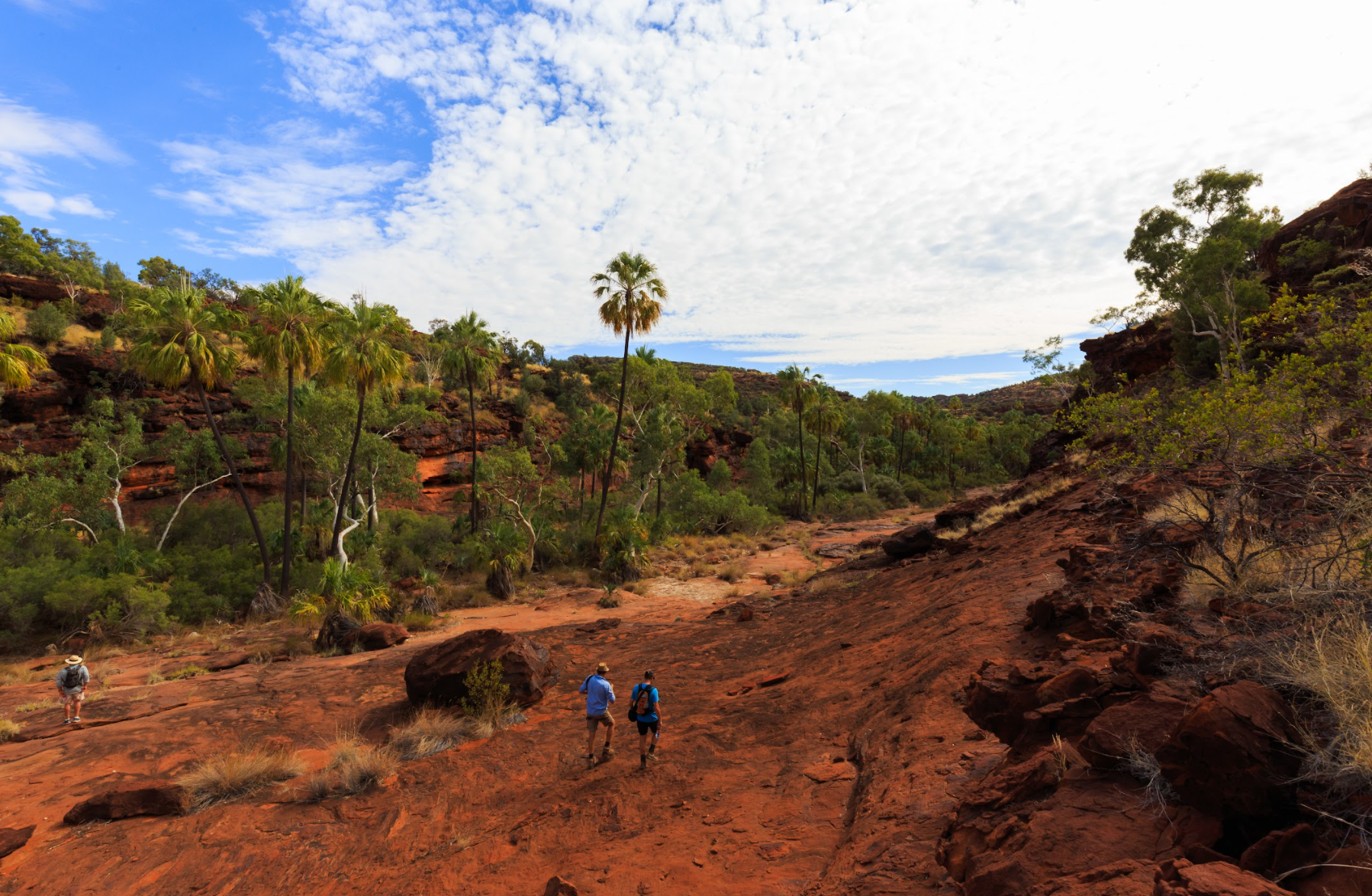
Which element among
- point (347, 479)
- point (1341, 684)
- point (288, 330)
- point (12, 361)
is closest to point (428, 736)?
point (1341, 684)

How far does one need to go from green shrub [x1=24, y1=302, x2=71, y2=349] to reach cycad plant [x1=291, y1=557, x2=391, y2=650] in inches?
1051

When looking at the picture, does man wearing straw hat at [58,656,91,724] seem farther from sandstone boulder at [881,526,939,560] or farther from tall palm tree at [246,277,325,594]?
sandstone boulder at [881,526,939,560]

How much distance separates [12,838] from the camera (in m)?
6.34

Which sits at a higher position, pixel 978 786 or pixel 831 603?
pixel 978 786

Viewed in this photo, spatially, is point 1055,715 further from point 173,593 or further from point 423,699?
point 173,593

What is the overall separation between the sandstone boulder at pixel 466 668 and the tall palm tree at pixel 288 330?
11.6 metres

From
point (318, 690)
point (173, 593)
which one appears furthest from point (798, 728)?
point (173, 593)

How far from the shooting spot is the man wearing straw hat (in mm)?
9664

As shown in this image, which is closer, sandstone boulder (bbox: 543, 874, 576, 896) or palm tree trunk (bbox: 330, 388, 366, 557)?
sandstone boulder (bbox: 543, 874, 576, 896)

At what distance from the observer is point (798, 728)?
7.81 m

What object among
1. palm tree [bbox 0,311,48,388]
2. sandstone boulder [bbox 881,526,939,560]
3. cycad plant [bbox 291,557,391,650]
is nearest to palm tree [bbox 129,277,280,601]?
palm tree [bbox 0,311,48,388]

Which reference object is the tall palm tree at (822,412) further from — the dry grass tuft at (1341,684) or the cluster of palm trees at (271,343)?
the dry grass tuft at (1341,684)

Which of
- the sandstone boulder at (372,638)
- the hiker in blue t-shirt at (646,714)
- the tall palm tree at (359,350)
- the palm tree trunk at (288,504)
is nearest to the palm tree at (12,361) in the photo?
the palm tree trunk at (288,504)

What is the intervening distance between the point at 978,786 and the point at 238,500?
36.0 metres
